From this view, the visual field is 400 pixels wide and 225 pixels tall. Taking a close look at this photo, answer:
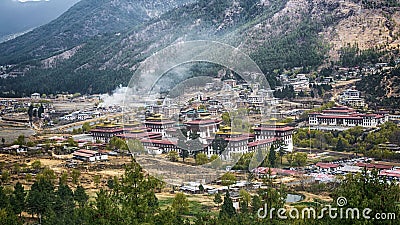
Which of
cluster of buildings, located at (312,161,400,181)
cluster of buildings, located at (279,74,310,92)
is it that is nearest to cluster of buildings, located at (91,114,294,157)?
cluster of buildings, located at (312,161,400,181)

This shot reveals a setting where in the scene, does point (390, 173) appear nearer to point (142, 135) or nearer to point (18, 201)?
point (18, 201)

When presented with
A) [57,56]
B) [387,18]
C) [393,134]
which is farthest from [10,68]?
[393,134]

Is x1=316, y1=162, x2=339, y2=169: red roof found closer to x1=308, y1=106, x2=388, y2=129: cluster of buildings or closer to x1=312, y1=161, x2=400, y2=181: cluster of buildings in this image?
x1=312, y1=161, x2=400, y2=181: cluster of buildings

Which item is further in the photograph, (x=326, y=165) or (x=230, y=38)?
(x=230, y=38)

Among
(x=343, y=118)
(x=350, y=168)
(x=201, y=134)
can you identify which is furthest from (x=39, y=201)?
(x=343, y=118)

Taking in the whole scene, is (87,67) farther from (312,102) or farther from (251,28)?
(312,102)

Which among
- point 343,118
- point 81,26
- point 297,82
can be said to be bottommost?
point 343,118

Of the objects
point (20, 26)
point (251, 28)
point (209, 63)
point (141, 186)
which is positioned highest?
point (20, 26)
